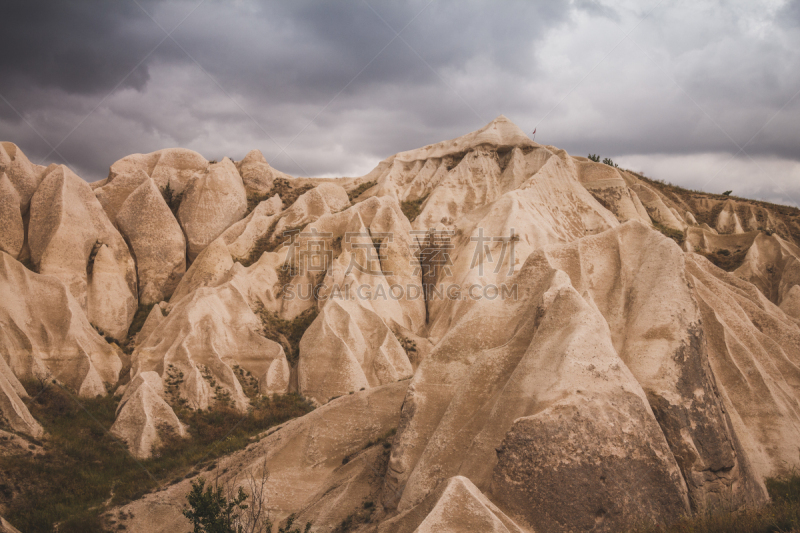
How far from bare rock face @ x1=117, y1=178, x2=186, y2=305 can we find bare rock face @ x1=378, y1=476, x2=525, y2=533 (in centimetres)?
2517

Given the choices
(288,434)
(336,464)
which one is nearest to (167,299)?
(288,434)

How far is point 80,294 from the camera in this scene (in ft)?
77.5

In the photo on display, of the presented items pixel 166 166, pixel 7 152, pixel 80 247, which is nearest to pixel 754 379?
pixel 80 247

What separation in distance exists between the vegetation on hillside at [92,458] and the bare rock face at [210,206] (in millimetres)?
13578

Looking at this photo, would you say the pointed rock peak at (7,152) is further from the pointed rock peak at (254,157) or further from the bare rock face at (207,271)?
the pointed rock peak at (254,157)

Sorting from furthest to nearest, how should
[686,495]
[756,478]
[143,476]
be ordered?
1. [143,476]
2. [756,478]
3. [686,495]

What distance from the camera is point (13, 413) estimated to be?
1422 cm

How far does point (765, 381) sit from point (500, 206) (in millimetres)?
17246

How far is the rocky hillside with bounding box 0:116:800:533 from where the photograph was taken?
7871 millimetres

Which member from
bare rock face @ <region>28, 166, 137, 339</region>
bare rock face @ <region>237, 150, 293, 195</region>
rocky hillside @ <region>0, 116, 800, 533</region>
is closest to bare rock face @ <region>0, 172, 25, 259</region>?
rocky hillside @ <region>0, 116, 800, 533</region>

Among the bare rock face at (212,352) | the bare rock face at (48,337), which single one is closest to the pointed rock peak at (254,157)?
the bare rock face at (212,352)

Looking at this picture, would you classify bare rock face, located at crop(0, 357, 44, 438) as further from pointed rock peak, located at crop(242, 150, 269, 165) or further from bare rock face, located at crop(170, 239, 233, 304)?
pointed rock peak, located at crop(242, 150, 269, 165)

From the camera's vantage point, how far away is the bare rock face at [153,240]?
2745 cm

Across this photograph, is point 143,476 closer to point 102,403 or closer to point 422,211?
point 102,403
